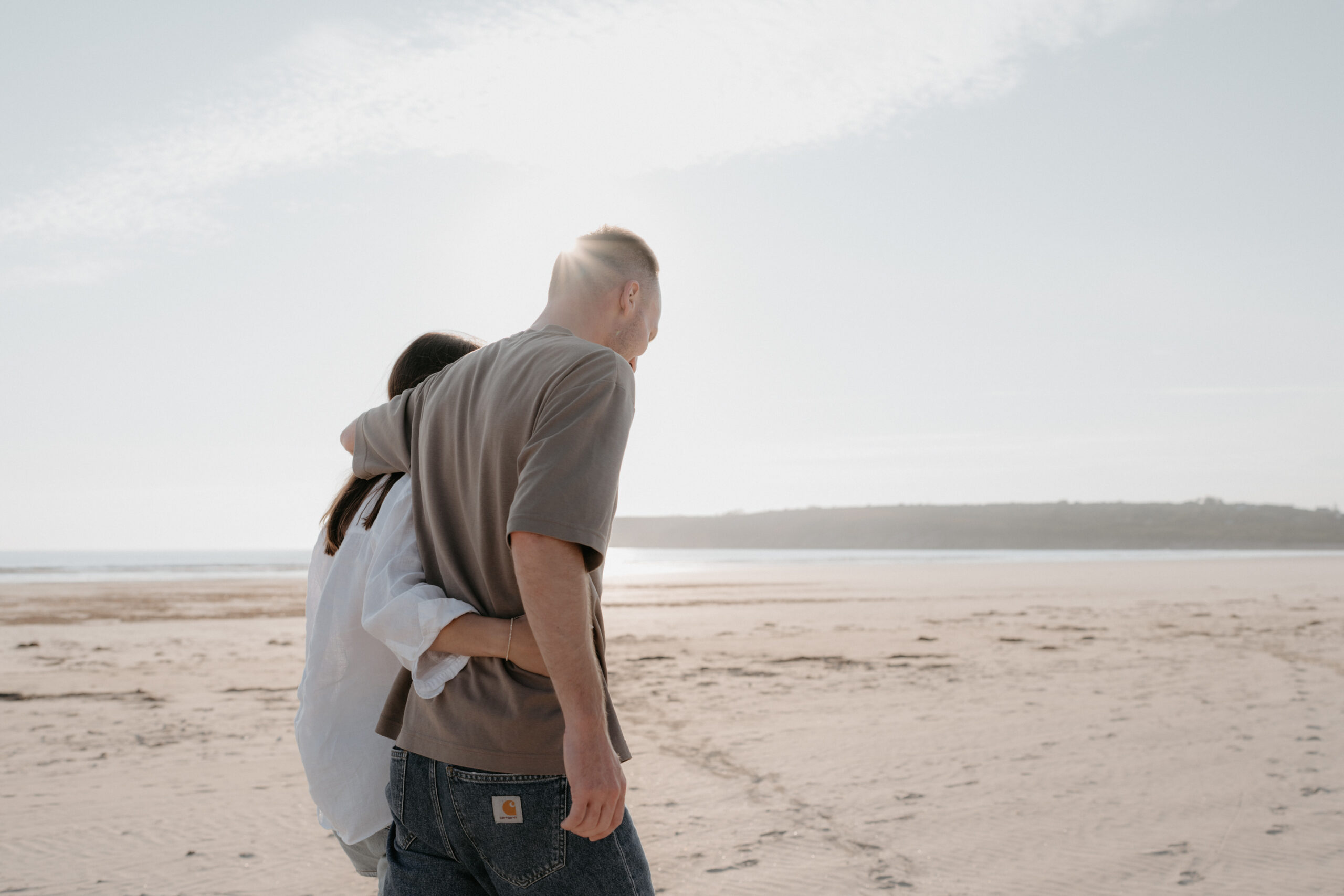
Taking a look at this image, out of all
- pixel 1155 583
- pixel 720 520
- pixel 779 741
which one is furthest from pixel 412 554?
pixel 720 520

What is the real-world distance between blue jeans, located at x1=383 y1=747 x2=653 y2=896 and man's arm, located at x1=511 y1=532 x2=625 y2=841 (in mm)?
53

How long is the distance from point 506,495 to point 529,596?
18 centimetres

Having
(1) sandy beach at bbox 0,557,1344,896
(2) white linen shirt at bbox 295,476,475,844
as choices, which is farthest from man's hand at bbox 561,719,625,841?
(1) sandy beach at bbox 0,557,1344,896

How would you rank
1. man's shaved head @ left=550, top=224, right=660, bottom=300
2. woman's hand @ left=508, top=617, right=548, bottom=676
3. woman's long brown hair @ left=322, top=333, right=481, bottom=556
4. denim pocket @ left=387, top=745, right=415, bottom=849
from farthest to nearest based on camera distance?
woman's long brown hair @ left=322, top=333, right=481, bottom=556
man's shaved head @ left=550, top=224, right=660, bottom=300
denim pocket @ left=387, top=745, right=415, bottom=849
woman's hand @ left=508, top=617, right=548, bottom=676

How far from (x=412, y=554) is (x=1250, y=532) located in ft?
234

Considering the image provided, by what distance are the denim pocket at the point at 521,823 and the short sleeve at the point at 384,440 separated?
57cm

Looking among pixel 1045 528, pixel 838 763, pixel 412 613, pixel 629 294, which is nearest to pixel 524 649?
pixel 412 613

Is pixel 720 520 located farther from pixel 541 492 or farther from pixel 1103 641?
pixel 541 492

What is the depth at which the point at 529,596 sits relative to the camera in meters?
1.20

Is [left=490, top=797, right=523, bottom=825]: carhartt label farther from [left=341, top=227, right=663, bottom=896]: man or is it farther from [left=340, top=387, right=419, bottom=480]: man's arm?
[left=340, top=387, right=419, bottom=480]: man's arm

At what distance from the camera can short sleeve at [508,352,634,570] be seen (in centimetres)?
118

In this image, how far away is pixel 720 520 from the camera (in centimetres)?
9406

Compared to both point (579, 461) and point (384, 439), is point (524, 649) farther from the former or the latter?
point (384, 439)

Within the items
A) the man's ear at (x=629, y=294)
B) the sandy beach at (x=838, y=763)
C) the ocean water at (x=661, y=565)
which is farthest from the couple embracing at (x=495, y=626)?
the ocean water at (x=661, y=565)
